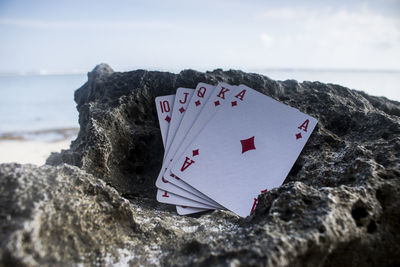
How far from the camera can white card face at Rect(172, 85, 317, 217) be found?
8.63 feet

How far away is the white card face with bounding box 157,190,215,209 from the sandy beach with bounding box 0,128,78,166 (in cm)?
545

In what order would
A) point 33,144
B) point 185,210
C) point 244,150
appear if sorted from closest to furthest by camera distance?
point 185,210 < point 244,150 < point 33,144

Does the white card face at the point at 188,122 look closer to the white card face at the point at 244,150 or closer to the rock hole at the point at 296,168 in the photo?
the white card face at the point at 244,150

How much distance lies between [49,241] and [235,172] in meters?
1.62

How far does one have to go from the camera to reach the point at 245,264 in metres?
1.29

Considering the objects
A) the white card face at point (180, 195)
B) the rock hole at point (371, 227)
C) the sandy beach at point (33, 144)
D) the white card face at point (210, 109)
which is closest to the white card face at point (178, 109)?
the white card face at point (210, 109)

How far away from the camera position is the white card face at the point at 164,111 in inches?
123

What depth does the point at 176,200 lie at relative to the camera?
2590 millimetres

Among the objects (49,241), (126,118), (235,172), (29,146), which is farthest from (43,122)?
(49,241)

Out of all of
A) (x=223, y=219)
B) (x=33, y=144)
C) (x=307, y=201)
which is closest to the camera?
(x=307, y=201)

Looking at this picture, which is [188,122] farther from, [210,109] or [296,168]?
[296,168]

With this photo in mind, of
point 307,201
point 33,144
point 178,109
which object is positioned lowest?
point 33,144

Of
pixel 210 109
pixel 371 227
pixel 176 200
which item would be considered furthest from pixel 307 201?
pixel 210 109

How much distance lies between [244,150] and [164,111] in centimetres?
86
